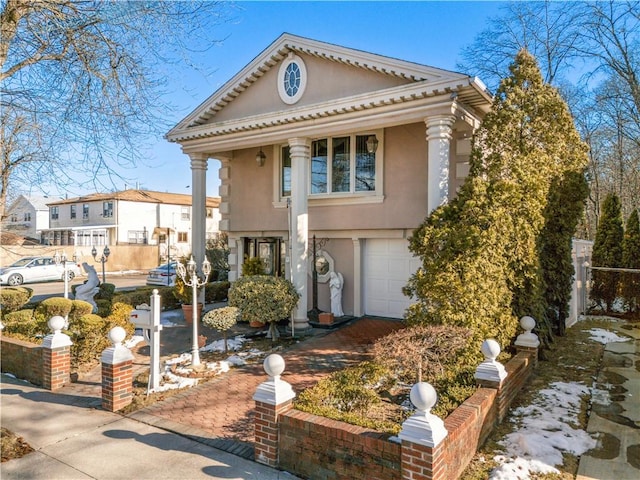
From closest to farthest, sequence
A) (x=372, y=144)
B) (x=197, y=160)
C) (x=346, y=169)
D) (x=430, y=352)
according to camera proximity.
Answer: (x=430, y=352), (x=372, y=144), (x=346, y=169), (x=197, y=160)

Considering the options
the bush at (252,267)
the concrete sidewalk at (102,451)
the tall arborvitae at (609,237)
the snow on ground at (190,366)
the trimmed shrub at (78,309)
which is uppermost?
the tall arborvitae at (609,237)

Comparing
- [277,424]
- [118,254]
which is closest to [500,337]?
[277,424]

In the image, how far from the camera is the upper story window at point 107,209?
108 feet

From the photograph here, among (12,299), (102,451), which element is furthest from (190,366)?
(12,299)

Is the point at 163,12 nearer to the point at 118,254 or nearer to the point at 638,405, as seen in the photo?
the point at 638,405

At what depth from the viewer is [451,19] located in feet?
31.7

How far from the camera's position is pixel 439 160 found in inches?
308

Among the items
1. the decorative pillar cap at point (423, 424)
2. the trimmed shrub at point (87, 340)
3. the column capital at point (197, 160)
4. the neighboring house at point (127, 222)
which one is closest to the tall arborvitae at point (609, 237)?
the column capital at point (197, 160)

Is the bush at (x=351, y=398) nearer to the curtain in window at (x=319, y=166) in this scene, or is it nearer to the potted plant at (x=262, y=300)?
the potted plant at (x=262, y=300)

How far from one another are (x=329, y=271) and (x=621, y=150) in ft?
55.1

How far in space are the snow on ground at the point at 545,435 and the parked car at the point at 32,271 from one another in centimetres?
2256

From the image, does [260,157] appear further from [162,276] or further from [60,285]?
[60,285]

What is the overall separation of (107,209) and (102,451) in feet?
108

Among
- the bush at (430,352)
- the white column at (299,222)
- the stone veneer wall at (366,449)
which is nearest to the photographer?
the stone veneer wall at (366,449)
